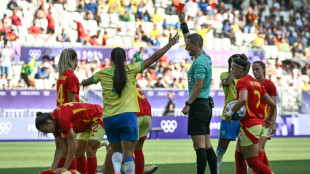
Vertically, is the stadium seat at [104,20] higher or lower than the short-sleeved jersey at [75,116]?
higher

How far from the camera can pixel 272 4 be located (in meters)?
40.1

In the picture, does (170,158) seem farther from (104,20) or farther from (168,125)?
(104,20)

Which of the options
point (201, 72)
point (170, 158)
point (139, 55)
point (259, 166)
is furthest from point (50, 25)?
point (259, 166)

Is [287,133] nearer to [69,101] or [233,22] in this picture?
[233,22]

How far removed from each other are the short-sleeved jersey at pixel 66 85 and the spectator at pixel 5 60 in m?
16.7

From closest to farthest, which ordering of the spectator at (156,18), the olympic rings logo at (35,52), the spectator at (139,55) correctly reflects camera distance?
the olympic rings logo at (35,52)
the spectator at (139,55)
the spectator at (156,18)

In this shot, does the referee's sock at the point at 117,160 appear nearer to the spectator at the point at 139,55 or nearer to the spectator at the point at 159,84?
the spectator at the point at 139,55

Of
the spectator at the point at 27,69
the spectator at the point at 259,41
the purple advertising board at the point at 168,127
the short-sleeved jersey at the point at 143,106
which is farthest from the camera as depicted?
the spectator at the point at 259,41

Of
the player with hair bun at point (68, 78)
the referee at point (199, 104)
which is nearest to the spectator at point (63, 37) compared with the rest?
the player with hair bun at point (68, 78)

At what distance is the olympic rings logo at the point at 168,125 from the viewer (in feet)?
88.7

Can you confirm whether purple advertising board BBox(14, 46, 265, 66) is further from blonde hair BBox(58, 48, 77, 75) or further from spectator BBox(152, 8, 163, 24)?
blonde hair BBox(58, 48, 77, 75)

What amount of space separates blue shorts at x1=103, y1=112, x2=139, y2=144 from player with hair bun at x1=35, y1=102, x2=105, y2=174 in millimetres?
556

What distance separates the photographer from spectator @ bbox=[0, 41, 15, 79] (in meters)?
26.8

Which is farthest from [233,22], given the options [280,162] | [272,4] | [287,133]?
[280,162]
